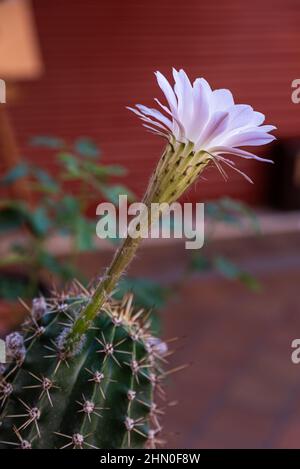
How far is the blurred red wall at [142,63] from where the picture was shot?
3.43m

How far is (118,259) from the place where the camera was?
1.84 ft

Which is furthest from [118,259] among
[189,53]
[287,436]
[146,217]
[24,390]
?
[189,53]

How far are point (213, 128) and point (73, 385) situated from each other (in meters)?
0.26

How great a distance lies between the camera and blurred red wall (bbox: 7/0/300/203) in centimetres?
343

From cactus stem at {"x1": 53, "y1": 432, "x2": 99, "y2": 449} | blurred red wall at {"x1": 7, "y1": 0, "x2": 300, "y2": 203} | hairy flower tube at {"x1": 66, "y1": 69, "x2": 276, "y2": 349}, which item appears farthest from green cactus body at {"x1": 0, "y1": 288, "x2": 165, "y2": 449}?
blurred red wall at {"x1": 7, "y1": 0, "x2": 300, "y2": 203}

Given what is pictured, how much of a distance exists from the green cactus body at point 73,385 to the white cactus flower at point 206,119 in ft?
0.65

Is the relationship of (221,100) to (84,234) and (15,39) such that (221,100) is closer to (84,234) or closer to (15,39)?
(84,234)

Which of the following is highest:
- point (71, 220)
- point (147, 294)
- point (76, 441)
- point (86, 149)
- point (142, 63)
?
point (142, 63)

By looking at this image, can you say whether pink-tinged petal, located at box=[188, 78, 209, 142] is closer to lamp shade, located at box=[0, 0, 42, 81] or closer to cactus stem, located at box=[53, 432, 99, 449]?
cactus stem, located at box=[53, 432, 99, 449]

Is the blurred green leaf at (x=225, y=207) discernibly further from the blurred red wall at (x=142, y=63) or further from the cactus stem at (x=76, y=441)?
the blurred red wall at (x=142, y=63)

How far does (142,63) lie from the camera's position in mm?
3615

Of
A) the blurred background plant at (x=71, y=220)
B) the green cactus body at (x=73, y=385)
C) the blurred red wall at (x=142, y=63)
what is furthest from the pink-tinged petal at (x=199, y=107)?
the blurred red wall at (x=142, y=63)
